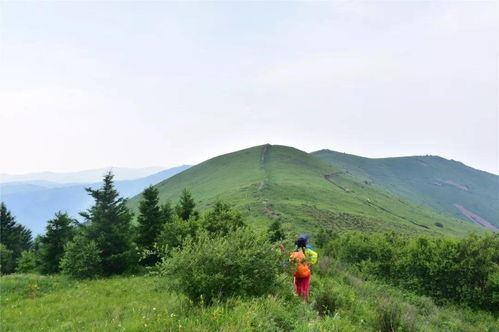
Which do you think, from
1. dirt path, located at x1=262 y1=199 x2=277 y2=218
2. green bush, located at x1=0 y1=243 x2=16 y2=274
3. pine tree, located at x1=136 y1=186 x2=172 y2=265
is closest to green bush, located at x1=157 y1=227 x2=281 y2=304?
pine tree, located at x1=136 y1=186 x2=172 y2=265

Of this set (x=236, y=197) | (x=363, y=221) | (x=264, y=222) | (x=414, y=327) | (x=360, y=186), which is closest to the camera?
(x=414, y=327)

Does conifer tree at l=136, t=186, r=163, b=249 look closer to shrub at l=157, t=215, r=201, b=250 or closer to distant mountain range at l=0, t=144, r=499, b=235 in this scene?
shrub at l=157, t=215, r=201, b=250

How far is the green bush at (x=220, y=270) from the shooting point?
6.95 metres

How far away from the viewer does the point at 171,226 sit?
22.0m

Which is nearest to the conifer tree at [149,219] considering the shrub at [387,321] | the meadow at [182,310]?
the meadow at [182,310]

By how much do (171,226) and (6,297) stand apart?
1014 cm

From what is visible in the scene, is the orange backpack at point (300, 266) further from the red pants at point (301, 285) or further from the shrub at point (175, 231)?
the shrub at point (175, 231)

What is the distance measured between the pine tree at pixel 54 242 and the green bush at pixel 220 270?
2155cm

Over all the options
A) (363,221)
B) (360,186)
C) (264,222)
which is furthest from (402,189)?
(264,222)

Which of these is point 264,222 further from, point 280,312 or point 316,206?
point 280,312

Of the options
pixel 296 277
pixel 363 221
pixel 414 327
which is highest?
pixel 296 277

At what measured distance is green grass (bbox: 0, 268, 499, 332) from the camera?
18.7 ft

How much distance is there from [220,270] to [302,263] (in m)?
2.91

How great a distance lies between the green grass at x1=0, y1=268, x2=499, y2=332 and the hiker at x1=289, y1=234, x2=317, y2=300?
42 cm
